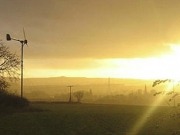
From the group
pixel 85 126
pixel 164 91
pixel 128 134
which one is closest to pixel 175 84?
pixel 164 91

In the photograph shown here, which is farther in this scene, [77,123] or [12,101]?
[12,101]

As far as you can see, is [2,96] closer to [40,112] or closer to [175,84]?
[40,112]

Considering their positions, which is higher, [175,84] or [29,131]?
[175,84]

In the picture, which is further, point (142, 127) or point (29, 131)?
point (142, 127)

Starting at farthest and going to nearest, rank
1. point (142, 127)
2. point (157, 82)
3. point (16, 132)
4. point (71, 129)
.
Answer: point (142, 127) → point (71, 129) → point (16, 132) → point (157, 82)

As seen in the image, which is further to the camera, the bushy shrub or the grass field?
the bushy shrub

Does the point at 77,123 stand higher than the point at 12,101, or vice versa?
the point at 12,101

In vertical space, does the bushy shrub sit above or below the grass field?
above

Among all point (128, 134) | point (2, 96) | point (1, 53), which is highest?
point (1, 53)

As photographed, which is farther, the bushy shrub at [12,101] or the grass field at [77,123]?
the bushy shrub at [12,101]

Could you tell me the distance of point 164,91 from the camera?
44.5 ft

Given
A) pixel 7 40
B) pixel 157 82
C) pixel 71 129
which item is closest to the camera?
pixel 157 82

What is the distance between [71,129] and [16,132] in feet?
19.3

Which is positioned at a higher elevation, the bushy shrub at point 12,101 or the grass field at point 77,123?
the bushy shrub at point 12,101
